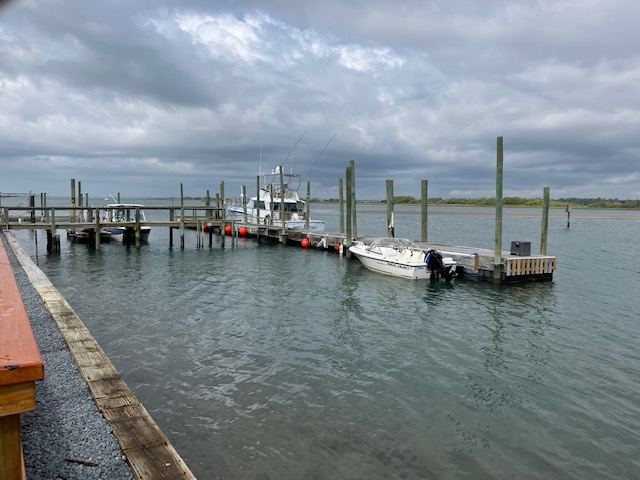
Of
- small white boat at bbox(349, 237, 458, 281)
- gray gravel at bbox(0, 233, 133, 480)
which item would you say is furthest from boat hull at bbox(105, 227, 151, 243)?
gray gravel at bbox(0, 233, 133, 480)

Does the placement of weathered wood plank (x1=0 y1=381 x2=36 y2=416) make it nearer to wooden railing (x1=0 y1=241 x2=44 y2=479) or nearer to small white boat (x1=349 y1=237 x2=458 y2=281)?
wooden railing (x1=0 y1=241 x2=44 y2=479)

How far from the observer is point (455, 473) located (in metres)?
6.17

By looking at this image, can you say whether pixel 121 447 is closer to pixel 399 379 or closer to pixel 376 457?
pixel 376 457

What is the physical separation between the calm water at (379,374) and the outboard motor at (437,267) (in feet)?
4.99

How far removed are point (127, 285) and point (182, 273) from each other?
3819 millimetres

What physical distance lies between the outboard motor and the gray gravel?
16557 millimetres

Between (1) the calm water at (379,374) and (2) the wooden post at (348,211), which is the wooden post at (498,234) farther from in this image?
(2) the wooden post at (348,211)

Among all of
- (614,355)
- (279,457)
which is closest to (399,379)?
(279,457)

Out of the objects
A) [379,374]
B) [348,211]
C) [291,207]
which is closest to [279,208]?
[291,207]

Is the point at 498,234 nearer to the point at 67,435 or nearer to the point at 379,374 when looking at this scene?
the point at 379,374

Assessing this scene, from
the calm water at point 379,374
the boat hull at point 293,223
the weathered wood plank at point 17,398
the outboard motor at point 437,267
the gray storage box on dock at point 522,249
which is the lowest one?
the calm water at point 379,374

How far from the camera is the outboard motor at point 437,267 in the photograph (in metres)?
20.7

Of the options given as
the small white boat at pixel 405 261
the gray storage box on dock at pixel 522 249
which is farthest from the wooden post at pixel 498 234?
the small white boat at pixel 405 261

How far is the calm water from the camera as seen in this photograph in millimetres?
6555
